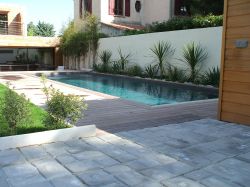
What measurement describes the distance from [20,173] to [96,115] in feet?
10.2

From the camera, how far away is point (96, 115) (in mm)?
6562

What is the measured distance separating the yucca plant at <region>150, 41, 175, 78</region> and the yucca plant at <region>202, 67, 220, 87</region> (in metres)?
2.67

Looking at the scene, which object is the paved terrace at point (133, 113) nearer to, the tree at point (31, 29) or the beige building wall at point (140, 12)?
the beige building wall at point (140, 12)

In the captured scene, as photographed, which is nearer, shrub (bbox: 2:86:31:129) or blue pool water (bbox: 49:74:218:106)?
shrub (bbox: 2:86:31:129)

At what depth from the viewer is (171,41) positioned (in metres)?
15.0

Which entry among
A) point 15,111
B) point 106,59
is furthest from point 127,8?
point 15,111

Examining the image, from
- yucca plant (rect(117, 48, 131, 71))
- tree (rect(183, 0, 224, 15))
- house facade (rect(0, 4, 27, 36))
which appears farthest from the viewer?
house facade (rect(0, 4, 27, 36))

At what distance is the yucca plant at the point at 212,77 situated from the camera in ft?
39.7

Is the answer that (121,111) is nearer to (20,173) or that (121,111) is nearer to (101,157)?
(101,157)

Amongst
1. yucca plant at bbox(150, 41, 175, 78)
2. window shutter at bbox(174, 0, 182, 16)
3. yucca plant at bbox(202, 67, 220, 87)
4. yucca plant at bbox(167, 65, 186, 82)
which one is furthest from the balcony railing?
yucca plant at bbox(202, 67, 220, 87)

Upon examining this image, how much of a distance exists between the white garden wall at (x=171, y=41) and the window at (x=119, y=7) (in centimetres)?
411

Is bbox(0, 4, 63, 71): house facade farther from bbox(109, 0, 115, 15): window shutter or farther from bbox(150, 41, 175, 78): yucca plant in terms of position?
bbox(150, 41, 175, 78): yucca plant

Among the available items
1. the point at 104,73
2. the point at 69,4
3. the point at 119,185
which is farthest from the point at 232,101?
the point at 69,4

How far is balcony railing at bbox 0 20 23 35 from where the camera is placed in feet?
89.0
